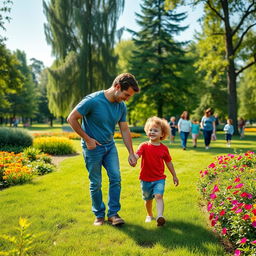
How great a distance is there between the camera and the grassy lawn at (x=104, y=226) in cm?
301

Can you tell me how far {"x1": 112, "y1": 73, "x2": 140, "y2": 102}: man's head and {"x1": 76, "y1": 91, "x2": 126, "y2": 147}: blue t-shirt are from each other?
223 millimetres

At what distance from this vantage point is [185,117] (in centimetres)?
A: 1247

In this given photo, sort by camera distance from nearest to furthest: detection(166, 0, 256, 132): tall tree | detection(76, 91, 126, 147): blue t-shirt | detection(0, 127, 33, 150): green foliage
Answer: detection(76, 91, 126, 147): blue t-shirt < detection(0, 127, 33, 150): green foliage < detection(166, 0, 256, 132): tall tree

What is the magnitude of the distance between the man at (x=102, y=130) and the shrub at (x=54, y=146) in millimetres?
8318

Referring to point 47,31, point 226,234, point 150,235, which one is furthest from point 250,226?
point 47,31

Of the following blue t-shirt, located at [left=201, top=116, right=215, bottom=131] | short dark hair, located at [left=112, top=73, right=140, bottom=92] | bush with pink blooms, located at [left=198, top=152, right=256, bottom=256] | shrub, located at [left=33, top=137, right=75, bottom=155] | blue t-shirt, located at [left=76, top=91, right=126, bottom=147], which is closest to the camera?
bush with pink blooms, located at [left=198, top=152, right=256, bottom=256]

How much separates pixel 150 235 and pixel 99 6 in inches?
899

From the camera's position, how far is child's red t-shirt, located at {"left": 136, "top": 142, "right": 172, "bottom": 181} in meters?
3.84

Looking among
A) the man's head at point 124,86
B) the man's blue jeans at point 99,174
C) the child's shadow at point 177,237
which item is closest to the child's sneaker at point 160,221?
the child's shadow at point 177,237

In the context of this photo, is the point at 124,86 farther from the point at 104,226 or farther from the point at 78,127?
the point at 104,226

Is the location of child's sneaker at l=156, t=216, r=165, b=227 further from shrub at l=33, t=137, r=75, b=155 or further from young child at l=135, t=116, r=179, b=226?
shrub at l=33, t=137, r=75, b=155

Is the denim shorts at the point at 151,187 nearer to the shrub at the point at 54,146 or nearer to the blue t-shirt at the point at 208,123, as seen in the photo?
the shrub at the point at 54,146

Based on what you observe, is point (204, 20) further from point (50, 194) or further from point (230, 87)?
point (50, 194)

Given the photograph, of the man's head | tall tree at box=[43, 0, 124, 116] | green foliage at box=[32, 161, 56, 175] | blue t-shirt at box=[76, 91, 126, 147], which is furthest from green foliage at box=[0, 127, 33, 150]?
tall tree at box=[43, 0, 124, 116]
